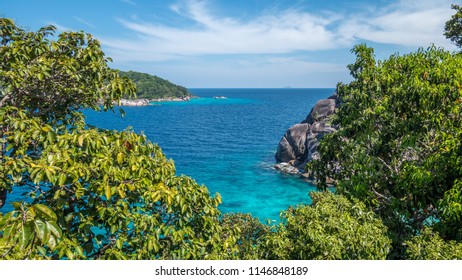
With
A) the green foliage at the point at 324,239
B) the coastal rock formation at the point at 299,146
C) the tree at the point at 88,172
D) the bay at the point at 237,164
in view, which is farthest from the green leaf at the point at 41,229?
the coastal rock formation at the point at 299,146

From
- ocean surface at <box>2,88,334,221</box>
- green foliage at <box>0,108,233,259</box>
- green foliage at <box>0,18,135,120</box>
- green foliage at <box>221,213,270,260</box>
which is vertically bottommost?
ocean surface at <box>2,88,334,221</box>

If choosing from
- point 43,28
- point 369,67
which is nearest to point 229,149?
point 369,67

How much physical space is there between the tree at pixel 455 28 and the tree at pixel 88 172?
41646 mm

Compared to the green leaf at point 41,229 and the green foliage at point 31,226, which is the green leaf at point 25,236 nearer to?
the green foliage at point 31,226

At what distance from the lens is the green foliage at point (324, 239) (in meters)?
7.41

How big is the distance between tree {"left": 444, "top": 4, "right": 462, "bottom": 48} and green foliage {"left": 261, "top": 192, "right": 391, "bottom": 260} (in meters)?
38.8

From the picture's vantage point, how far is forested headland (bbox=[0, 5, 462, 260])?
702cm

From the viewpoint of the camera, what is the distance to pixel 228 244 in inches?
329

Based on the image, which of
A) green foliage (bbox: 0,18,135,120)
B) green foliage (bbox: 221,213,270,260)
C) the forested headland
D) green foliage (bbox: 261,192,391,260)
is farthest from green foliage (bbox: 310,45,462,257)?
green foliage (bbox: 0,18,135,120)

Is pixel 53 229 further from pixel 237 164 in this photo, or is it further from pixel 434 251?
pixel 237 164

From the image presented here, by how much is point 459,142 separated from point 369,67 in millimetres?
5729

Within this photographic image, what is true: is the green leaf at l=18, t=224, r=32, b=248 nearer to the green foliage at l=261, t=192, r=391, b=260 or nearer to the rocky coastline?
the green foliage at l=261, t=192, r=391, b=260

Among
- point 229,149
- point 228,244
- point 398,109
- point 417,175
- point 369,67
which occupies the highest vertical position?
point 369,67

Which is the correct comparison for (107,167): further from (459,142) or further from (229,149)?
(229,149)
